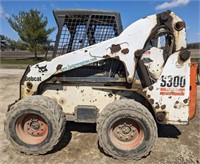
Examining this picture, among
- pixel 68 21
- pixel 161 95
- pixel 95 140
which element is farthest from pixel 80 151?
pixel 68 21

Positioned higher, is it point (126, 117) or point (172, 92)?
point (172, 92)

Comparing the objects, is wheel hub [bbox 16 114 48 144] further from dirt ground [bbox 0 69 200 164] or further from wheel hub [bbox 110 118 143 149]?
wheel hub [bbox 110 118 143 149]

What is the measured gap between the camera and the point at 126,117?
3621mm

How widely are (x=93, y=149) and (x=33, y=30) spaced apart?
2114cm

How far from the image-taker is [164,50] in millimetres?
4141

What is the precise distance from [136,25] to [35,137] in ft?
8.60

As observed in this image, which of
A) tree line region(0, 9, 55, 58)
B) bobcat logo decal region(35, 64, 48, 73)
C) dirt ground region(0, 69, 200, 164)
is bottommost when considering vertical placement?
dirt ground region(0, 69, 200, 164)

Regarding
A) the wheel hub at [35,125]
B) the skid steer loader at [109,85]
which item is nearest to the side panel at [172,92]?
the skid steer loader at [109,85]

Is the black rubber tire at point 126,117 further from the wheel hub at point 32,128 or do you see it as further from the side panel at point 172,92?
the wheel hub at point 32,128

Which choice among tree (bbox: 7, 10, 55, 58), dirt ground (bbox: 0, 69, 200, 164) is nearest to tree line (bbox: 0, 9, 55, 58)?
tree (bbox: 7, 10, 55, 58)

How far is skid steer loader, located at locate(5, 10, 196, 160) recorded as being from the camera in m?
3.68

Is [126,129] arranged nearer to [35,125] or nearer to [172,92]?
[172,92]

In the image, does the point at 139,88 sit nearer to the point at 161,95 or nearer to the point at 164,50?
the point at 161,95

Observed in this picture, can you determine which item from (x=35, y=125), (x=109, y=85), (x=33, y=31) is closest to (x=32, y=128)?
(x=35, y=125)
